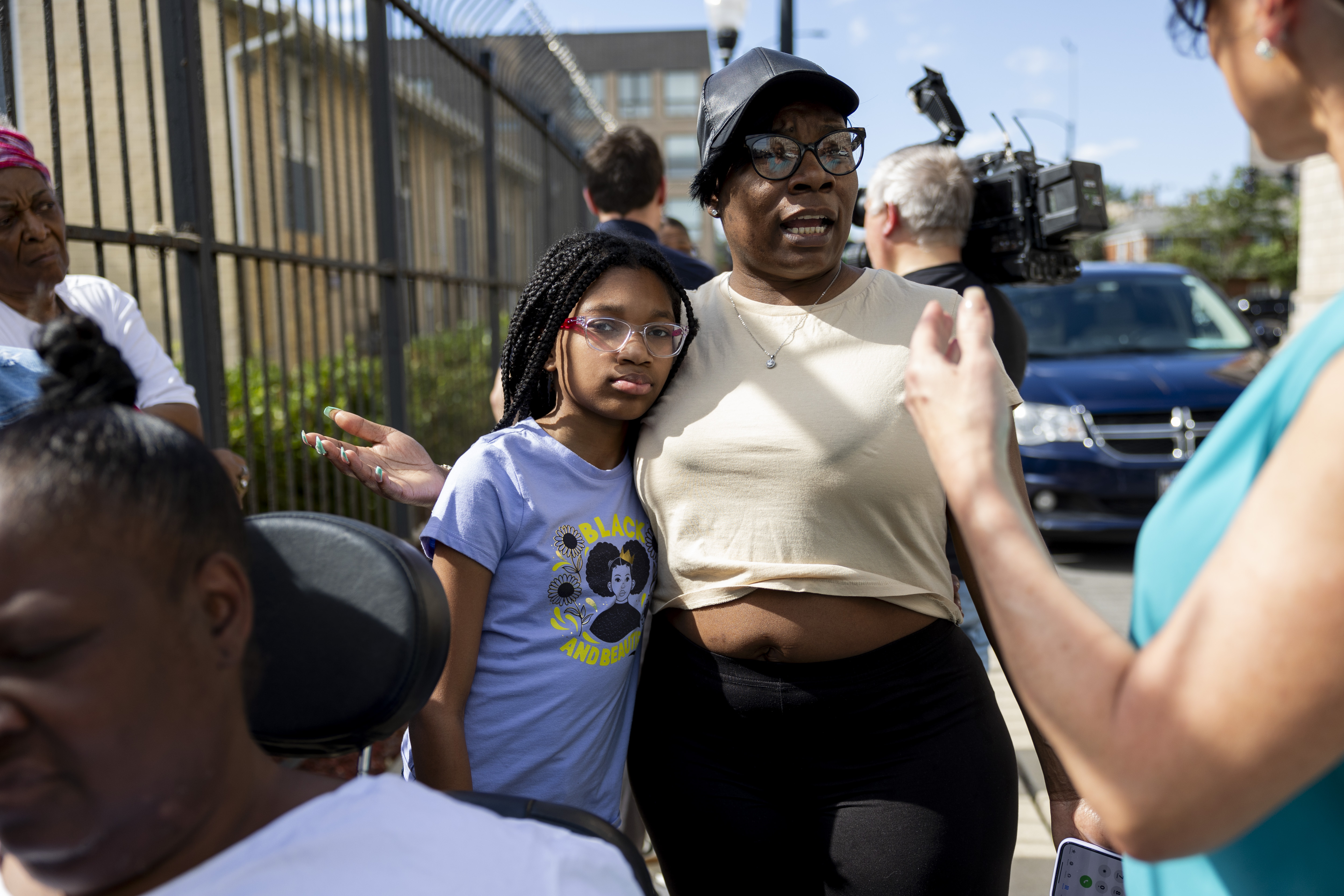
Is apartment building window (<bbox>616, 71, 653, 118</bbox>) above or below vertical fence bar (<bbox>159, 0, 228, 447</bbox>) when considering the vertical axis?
above

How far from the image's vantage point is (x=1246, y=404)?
102 cm

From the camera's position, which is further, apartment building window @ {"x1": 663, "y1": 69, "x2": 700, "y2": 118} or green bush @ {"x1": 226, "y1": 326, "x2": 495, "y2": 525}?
apartment building window @ {"x1": 663, "y1": 69, "x2": 700, "y2": 118}

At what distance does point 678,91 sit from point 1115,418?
54.2 m

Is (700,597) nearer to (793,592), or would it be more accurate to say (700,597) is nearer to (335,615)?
(793,592)

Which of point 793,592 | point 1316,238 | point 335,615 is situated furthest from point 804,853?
point 1316,238

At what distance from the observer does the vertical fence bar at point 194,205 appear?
294 centimetres

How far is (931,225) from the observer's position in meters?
3.30

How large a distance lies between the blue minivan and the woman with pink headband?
4.91 metres

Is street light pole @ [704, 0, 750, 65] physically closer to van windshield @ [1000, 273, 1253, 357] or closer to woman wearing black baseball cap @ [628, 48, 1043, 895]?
van windshield @ [1000, 273, 1253, 357]

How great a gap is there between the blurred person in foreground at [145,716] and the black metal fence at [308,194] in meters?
1.80

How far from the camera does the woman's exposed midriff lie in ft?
5.98

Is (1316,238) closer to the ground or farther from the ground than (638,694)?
farther from the ground

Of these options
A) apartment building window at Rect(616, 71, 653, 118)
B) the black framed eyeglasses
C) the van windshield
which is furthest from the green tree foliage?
the black framed eyeglasses

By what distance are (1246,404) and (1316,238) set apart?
18.4 meters
